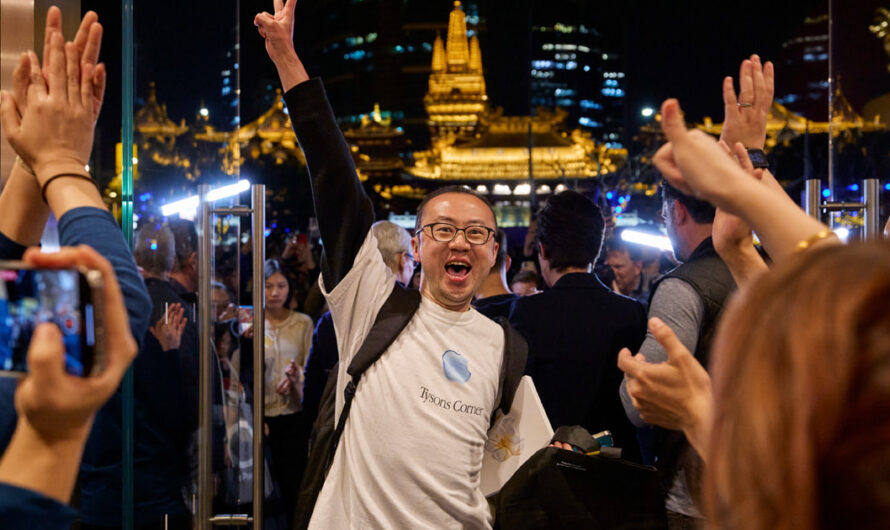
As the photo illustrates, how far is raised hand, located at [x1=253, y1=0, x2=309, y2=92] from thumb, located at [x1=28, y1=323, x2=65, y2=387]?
3.86 ft

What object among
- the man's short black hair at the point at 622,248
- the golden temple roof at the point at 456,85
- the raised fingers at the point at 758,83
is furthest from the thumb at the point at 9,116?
the golden temple roof at the point at 456,85

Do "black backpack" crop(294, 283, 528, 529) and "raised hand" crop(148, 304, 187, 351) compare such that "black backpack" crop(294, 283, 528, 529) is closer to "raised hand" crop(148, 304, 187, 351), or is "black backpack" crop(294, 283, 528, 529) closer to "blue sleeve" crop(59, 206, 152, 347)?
"raised hand" crop(148, 304, 187, 351)

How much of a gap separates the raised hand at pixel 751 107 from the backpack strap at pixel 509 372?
730mm

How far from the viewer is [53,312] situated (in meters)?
0.78

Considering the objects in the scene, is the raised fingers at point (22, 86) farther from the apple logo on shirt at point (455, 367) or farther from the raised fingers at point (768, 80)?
the raised fingers at point (768, 80)

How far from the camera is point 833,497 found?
0.53 m

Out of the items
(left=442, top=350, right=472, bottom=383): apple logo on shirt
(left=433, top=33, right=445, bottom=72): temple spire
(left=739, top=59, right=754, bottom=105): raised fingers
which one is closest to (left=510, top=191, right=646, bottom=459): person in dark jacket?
(left=442, top=350, right=472, bottom=383): apple logo on shirt

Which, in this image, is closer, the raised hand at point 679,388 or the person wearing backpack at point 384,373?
the raised hand at point 679,388

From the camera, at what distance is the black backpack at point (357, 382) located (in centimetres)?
179

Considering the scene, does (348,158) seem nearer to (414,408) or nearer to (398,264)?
(414,408)

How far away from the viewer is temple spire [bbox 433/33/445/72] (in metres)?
13.0

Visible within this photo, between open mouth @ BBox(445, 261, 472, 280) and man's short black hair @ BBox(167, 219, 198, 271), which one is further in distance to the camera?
man's short black hair @ BBox(167, 219, 198, 271)

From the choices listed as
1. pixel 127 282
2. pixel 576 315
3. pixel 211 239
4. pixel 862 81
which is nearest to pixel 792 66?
pixel 862 81

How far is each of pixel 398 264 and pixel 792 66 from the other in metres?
11.2
